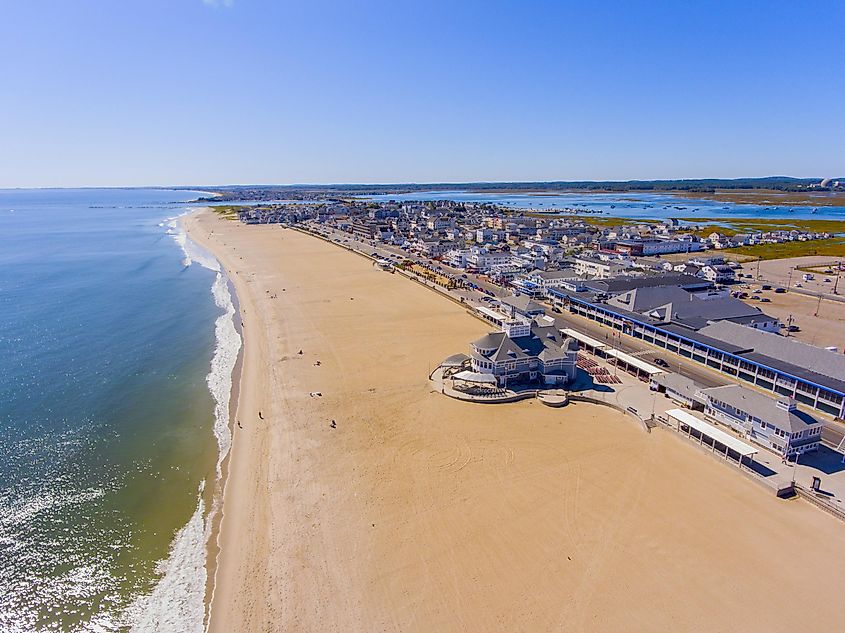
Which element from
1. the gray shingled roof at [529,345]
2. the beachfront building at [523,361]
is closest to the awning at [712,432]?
the beachfront building at [523,361]

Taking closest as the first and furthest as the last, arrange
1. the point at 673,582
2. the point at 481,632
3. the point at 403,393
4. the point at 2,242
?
the point at 481,632 → the point at 673,582 → the point at 403,393 → the point at 2,242

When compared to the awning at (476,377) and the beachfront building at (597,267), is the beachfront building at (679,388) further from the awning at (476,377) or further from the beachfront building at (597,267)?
the beachfront building at (597,267)

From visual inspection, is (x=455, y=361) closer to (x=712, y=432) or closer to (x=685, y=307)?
(x=712, y=432)

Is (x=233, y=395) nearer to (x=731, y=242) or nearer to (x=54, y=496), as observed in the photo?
(x=54, y=496)

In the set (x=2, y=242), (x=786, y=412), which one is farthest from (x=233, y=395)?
(x=2, y=242)

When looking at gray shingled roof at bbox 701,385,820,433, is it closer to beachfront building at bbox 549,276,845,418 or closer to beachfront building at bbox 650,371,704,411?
beachfront building at bbox 650,371,704,411

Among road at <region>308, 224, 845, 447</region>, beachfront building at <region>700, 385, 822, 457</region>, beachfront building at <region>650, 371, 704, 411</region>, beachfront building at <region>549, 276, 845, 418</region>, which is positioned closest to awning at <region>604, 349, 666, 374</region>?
beachfront building at <region>650, 371, 704, 411</region>

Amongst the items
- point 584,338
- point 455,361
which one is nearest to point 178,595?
point 455,361
